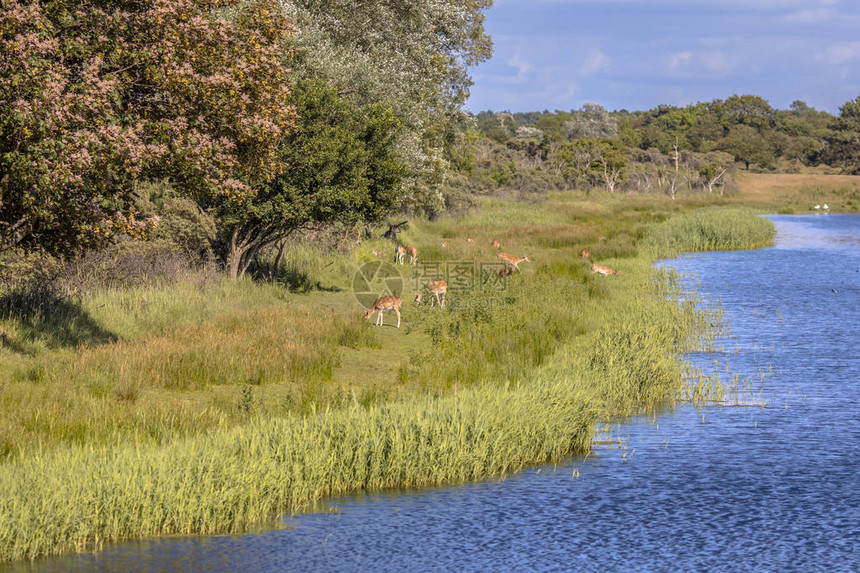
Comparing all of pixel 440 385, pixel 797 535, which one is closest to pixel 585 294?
pixel 440 385

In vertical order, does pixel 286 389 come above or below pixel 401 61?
below

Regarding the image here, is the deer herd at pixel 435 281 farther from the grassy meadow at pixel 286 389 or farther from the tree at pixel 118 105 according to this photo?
the tree at pixel 118 105

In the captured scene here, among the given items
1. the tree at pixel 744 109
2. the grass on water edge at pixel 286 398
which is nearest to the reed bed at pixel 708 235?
the grass on water edge at pixel 286 398

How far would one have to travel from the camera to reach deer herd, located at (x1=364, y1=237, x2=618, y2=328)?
2242 centimetres

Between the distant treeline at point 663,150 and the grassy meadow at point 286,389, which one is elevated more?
the distant treeline at point 663,150

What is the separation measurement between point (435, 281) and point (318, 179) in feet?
16.3

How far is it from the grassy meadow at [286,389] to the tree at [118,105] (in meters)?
2.65

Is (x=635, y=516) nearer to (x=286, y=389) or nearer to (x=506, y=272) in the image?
(x=286, y=389)

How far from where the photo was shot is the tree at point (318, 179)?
23.3 metres

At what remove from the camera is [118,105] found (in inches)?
563

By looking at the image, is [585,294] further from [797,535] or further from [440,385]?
[797,535]

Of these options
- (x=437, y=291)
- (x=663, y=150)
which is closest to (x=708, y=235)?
(x=437, y=291)

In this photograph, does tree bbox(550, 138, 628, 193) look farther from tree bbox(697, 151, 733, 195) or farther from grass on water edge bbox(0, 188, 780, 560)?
grass on water edge bbox(0, 188, 780, 560)

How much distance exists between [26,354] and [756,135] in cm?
13819
